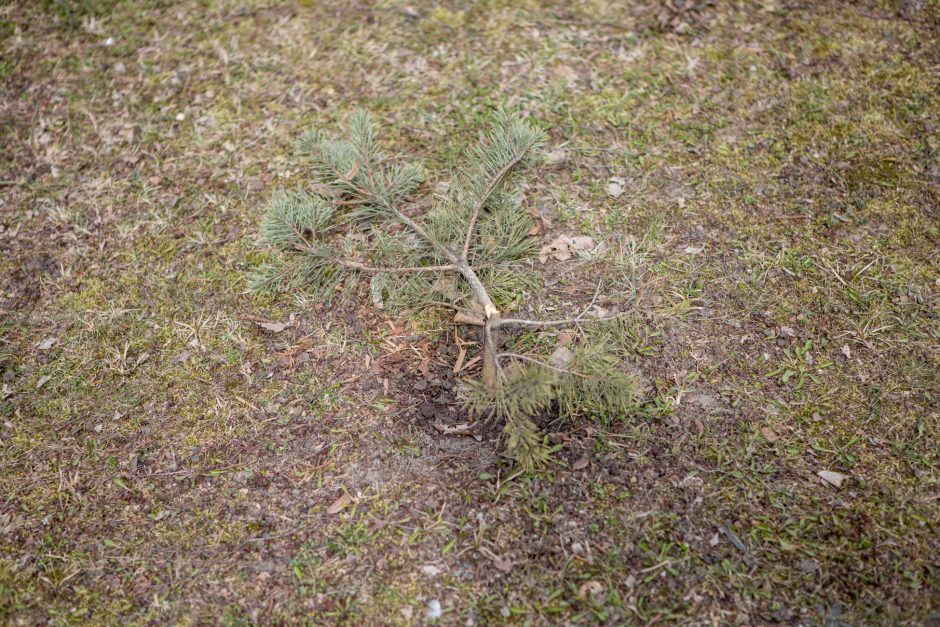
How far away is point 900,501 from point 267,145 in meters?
3.20

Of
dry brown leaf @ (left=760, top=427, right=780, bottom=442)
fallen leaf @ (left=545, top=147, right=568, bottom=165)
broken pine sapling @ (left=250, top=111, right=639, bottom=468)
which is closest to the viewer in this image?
broken pine sapling @ (left=250, top=111, right=639, bottom=468)

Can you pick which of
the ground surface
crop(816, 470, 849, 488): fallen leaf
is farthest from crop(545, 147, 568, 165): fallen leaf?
crop(816, 470, 849, 488): fallen leaf

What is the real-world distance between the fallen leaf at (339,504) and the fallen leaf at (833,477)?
5.63 feet

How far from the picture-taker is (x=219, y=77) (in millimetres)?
3570

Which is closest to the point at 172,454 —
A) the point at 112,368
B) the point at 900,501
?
the point at 112,368

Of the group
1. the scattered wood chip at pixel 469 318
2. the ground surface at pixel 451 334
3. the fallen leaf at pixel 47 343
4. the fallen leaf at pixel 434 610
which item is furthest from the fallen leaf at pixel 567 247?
the fallen leaf at pixel 47 343

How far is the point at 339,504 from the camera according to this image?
2293mm

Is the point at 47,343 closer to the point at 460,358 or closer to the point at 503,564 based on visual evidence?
the point at 460,358

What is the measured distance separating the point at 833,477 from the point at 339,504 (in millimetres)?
1794

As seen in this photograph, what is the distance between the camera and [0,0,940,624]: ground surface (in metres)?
2.16

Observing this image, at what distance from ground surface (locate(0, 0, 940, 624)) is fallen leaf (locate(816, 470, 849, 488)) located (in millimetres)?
24

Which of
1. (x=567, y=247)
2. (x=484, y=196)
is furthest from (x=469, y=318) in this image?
(x=567, y=247)

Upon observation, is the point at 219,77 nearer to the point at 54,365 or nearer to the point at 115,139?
the point at 115,139

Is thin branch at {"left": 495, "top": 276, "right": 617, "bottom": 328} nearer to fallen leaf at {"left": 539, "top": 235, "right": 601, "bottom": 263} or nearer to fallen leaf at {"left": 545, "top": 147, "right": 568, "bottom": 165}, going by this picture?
fallen leaf at {"left": 539, "top": 235, "right": 601, "bottom": 263}
